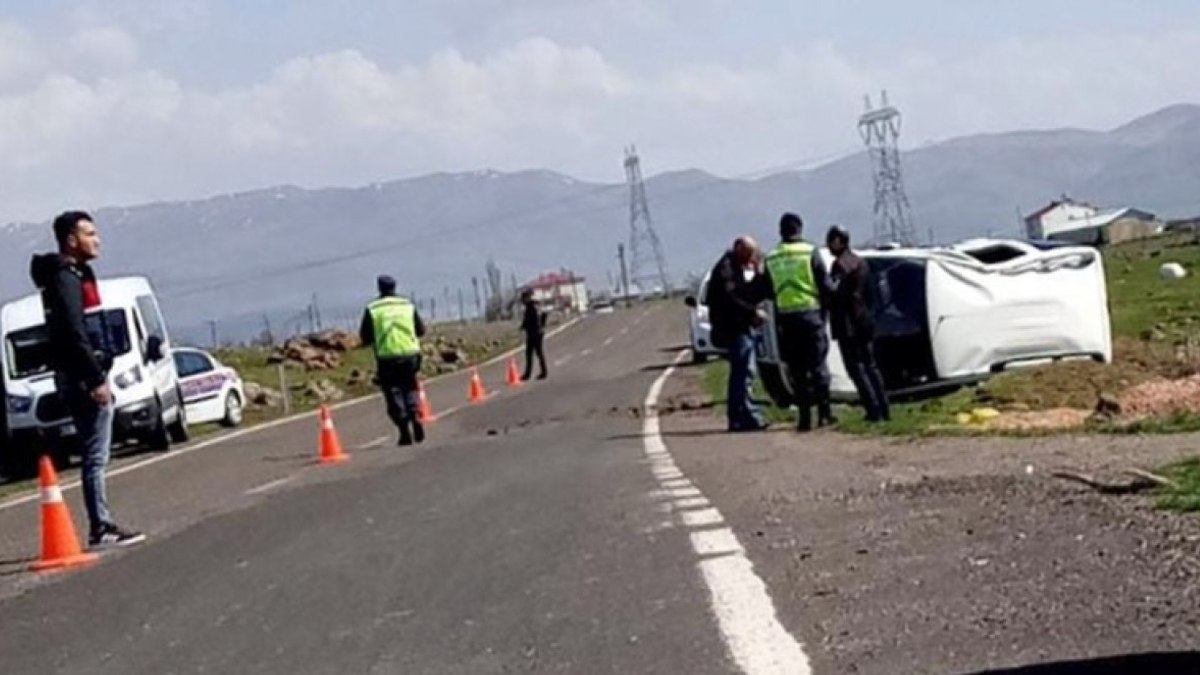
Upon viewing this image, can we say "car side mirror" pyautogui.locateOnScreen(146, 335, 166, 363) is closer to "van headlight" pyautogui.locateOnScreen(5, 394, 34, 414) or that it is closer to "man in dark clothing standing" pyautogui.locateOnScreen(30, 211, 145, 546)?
"van headlight" pyautogui.locateOnScreen(5, 394, 34, 414)

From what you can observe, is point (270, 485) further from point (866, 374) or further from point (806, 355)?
point (866, 374)

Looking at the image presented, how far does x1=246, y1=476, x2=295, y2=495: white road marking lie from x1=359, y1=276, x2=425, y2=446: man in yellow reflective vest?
12.6 ft

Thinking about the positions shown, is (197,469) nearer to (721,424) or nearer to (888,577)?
(721,424)

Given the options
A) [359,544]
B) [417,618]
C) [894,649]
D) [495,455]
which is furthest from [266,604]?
[495,455]

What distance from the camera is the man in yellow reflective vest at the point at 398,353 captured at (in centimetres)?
2364

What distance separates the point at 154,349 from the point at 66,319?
56.9ft

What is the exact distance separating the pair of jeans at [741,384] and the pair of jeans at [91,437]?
8.11m

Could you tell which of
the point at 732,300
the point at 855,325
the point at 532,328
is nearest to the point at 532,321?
the point at 532,328

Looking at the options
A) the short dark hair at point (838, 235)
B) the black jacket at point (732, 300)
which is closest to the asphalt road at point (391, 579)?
the black jacket at point (732, 300)

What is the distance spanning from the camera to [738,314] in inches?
835

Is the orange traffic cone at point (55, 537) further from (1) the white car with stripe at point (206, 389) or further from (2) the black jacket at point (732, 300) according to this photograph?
(1) the white car with stripe at point (206, 389)

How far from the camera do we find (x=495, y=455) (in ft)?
64.6

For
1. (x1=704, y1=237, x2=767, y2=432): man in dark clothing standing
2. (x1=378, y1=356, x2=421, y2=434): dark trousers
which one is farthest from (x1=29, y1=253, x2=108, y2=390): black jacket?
(x1=378, y1=356, x2=421, y2=434): dark trousers

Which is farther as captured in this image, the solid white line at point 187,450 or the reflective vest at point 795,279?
the solid white line at point 187,450
